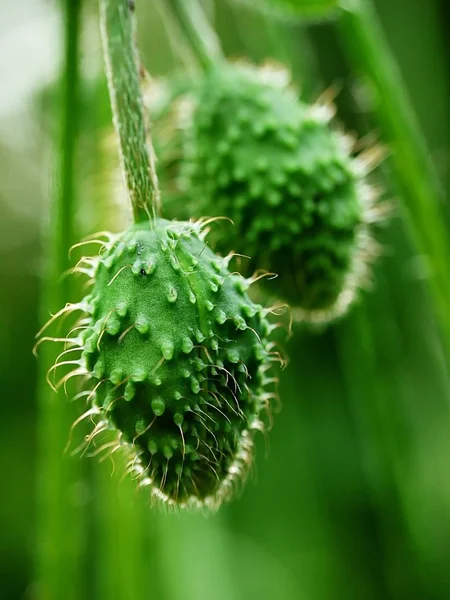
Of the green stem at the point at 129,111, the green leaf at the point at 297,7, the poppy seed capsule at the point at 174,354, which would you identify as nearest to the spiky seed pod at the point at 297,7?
the green leaf at the point at 297,7

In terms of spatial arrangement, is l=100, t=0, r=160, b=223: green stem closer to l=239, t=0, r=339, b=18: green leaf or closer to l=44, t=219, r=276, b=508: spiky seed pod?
l=44, t=219, r=276, b=508: spiky seed pod

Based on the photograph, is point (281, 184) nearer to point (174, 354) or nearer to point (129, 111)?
point (129, 111)

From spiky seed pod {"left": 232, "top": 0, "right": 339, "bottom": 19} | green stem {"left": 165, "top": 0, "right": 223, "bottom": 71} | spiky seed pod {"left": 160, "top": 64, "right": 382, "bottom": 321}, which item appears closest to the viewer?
spiky seed pod {"left": 160, "top": 64, "right": 382, "bottom": 321}

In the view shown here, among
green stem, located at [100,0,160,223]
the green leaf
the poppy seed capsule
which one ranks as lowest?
the poppy seed capsule

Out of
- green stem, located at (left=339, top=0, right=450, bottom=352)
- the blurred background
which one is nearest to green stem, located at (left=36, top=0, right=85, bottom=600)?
the blurred background

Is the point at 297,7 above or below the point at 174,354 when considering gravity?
above

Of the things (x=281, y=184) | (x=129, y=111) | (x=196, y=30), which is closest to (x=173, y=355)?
(x=129, y=111)
